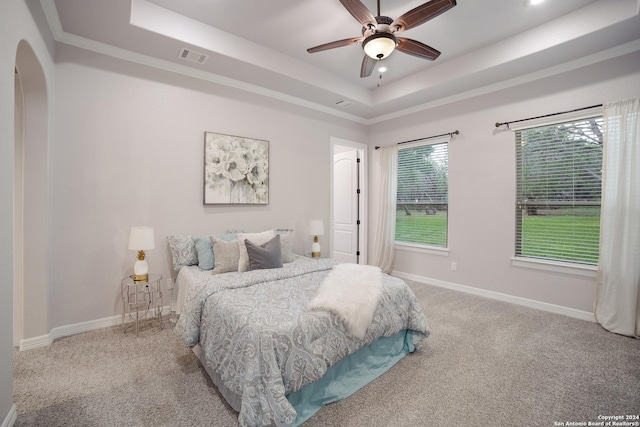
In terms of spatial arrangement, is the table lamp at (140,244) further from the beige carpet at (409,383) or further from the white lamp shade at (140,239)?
the beige carpet at (409,383)

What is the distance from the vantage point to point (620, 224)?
289 centimetres

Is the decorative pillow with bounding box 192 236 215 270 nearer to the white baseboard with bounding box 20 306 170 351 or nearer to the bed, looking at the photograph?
the bed

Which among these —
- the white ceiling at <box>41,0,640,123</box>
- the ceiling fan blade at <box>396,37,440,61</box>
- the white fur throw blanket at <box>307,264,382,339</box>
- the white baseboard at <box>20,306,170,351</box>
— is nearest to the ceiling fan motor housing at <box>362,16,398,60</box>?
the ceiling fan blade at <box>396,37,440,61</box>

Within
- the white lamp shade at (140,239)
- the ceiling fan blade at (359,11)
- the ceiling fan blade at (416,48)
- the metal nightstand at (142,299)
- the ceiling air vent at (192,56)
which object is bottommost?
the metal nightstand at (142,299)

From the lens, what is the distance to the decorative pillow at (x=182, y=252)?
3.12m

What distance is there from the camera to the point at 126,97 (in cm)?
302

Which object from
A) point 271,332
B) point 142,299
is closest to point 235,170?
point 142,299

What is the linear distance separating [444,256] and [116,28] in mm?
4737

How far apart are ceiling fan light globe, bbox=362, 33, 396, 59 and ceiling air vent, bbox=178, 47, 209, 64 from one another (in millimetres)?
1783

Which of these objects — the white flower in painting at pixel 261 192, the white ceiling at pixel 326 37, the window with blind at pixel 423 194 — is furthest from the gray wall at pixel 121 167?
the window with blind at pixel 423 194

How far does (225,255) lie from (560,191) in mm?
3854

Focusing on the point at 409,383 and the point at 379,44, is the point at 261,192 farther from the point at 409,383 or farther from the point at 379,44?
the point at 409,383

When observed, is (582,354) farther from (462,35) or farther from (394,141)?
(394,141)

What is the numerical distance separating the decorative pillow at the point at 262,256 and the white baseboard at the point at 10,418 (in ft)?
5.71
